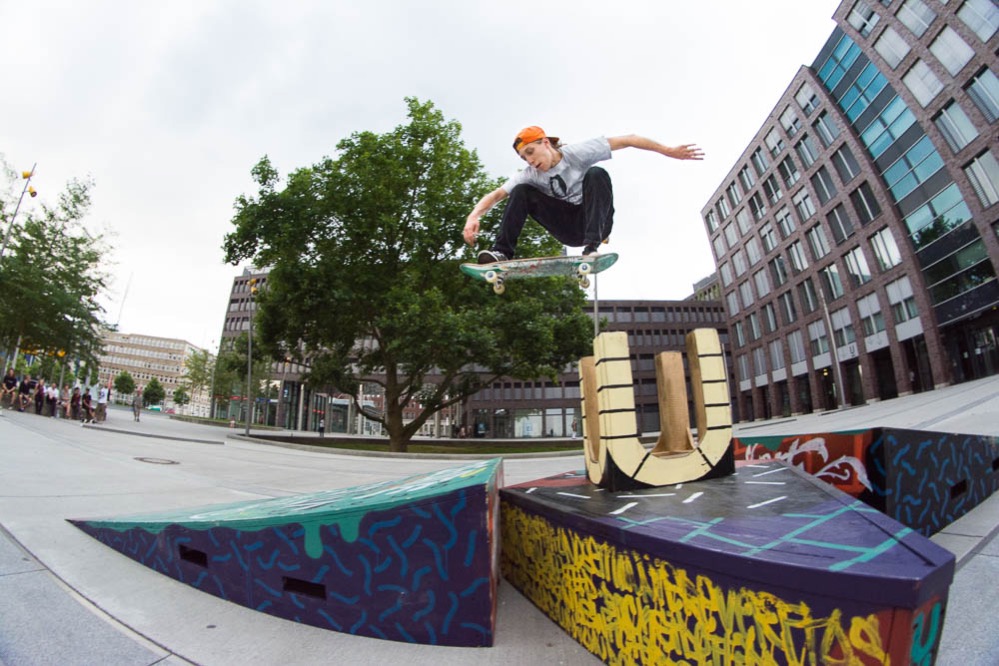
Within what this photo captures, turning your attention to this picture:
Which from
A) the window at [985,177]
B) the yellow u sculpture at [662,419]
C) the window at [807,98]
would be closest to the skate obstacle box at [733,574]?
the yellow u sculpture at [662,419]

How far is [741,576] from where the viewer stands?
161 centimetres

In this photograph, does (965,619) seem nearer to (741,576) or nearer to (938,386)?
(741,576)

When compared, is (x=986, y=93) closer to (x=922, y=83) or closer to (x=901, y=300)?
(x=922, y=83)

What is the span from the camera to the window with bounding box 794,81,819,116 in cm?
3547

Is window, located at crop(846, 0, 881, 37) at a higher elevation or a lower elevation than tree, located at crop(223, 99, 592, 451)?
higher

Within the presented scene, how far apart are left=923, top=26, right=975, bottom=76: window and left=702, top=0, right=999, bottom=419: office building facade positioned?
7 centimetres

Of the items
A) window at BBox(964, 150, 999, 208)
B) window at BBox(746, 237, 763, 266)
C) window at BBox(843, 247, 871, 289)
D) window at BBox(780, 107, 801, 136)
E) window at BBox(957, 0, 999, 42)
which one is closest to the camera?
window at BBox(957, 0, 999, 42)

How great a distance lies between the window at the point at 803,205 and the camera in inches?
1433

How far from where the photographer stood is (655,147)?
455 centimetres

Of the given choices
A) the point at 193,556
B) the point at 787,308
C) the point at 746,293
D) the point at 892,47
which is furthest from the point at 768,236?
the point at 193,556

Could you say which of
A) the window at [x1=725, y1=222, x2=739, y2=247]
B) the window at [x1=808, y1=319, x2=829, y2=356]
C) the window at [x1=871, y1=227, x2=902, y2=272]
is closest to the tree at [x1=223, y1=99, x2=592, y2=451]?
the window at [x1=871, y1=227, x2=902, y2=272]

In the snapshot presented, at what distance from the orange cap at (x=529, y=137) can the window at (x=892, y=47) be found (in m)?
37.5

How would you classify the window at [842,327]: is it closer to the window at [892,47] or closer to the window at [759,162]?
the window at [759,162]

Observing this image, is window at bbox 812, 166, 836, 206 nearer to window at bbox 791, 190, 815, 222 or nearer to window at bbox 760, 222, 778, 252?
window at bbox 791, 190, 815, 222
